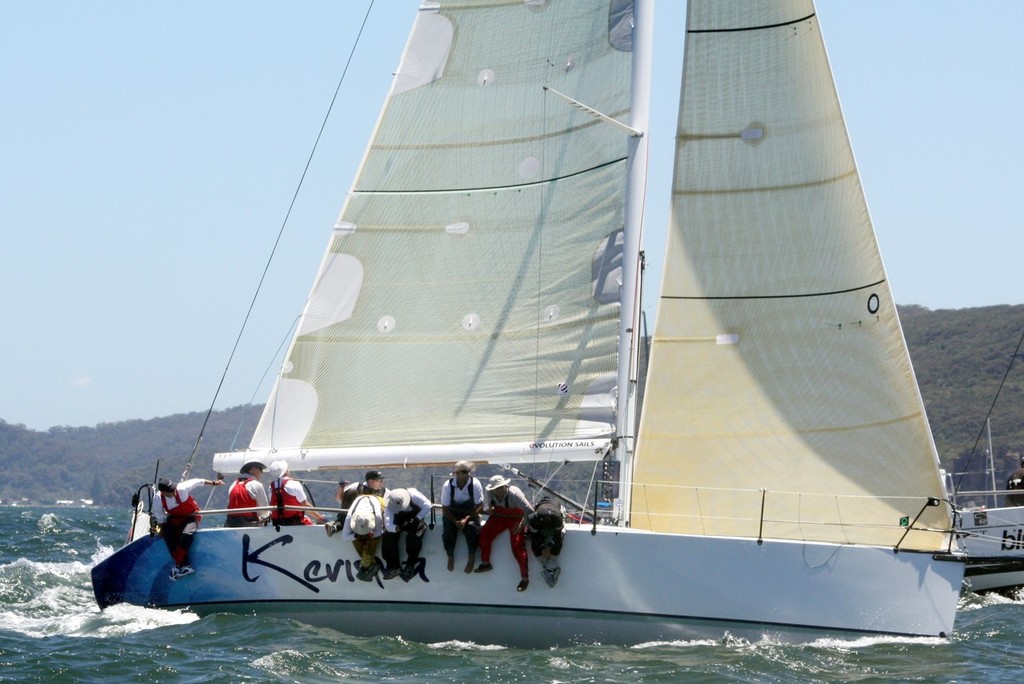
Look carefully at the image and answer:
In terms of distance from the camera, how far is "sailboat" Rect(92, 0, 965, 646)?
1258cm

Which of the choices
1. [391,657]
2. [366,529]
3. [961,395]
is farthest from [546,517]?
[961,395]

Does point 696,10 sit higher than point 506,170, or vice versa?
point 696,10

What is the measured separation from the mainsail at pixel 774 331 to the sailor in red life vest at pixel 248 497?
11.5 ft

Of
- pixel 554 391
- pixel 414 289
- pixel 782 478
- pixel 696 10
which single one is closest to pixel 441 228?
pixel 414 289

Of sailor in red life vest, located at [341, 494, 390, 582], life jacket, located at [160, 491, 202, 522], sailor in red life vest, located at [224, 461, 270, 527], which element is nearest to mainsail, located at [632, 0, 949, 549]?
sailor in red life vest, located at [341, 494, 390, 582]

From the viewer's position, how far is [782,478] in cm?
1308

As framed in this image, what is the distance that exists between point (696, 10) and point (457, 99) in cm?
246

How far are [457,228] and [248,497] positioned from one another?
318 centimetres

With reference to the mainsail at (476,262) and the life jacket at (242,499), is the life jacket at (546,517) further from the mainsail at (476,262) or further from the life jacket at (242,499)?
the life jacket at (242,499)

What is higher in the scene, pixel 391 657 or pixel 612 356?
pixel 612 356

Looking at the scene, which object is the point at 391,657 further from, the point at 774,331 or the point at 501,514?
the point at 774,331

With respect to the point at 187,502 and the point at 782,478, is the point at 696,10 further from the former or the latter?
the point at 187,502

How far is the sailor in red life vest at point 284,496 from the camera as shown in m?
13.5

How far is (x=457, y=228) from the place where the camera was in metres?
14.4
